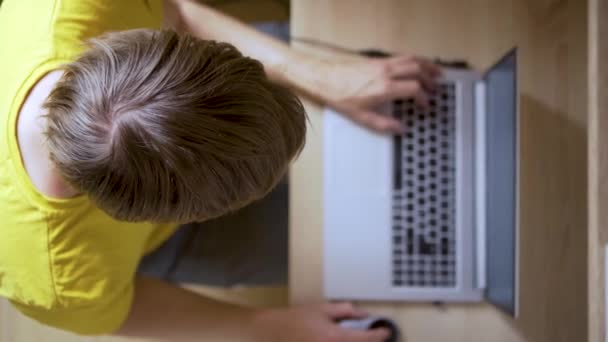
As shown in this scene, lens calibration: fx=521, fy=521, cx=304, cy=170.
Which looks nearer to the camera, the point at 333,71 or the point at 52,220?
the point at 52,220

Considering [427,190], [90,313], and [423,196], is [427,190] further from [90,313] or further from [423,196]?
[90,313]

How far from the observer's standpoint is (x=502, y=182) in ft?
2.30

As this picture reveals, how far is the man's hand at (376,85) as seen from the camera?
756mm

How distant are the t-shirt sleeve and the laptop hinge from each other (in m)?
0.51

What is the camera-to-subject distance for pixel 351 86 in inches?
30.7

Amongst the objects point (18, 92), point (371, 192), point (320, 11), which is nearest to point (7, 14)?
point (18, 92)

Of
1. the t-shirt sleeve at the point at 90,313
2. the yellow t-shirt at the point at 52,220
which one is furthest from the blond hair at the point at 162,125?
the t-shirt sleeve at the point at 90,313

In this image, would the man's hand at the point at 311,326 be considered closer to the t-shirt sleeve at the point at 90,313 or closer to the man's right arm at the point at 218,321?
the man's right arm at the point at 218,321

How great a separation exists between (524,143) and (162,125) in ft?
1.69

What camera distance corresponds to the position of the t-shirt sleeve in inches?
26.1

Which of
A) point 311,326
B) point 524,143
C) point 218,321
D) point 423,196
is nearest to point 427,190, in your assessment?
point 423,196

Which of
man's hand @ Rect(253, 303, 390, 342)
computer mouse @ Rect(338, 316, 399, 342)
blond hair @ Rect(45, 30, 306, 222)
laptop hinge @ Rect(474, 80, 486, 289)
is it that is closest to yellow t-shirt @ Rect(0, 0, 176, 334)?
blond hair @ Rect(45, 30, 306, 222)

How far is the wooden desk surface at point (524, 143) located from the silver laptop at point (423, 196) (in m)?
0.04

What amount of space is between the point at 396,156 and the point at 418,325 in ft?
0.87
